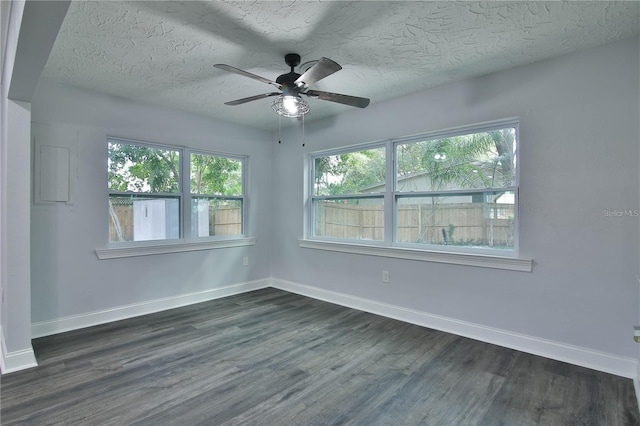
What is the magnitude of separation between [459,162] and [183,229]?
10.9 ft

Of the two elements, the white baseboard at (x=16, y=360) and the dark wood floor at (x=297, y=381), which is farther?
the white baseboard at (x=16, y=360)

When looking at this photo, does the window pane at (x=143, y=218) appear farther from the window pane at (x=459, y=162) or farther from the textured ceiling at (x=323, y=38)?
the window pane at (x=459, y=162)

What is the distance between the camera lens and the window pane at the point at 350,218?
3908 millimetres

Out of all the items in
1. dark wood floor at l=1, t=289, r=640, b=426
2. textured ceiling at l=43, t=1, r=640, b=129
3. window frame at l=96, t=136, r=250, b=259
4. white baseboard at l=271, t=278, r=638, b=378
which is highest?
textured ceiling at l=43, t=1, r=640, b=129

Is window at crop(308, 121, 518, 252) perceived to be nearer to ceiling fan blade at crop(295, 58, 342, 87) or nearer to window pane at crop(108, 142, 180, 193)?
ceiling fan blade at crop(295, 58, 342, 87)

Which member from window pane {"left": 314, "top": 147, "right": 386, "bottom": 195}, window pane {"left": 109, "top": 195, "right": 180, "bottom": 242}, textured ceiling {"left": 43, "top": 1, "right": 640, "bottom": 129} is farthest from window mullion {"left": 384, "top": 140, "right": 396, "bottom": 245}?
window pane {"left": 109, "top": 195, "right": 180, "bottom": 242}

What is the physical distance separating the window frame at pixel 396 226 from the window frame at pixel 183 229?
37.1 inches

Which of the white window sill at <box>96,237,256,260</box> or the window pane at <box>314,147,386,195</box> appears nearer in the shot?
the white window sill at <box>96,237,256,260</box>

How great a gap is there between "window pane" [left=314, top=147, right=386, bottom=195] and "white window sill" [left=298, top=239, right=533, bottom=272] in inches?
27.7

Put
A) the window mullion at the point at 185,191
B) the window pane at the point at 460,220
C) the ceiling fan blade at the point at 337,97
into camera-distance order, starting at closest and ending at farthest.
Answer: the ceiling fan blade at the point at 337,97, the window pane at the point at 460,220, the window mullion at the point at 185,191

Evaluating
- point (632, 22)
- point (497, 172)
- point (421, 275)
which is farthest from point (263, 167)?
A: point (632, 22)

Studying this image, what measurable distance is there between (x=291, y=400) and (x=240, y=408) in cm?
32

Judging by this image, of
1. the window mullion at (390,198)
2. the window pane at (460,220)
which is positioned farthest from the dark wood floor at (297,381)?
the window mullion at (390,198)

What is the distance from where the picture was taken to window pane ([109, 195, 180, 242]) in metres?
3.56
